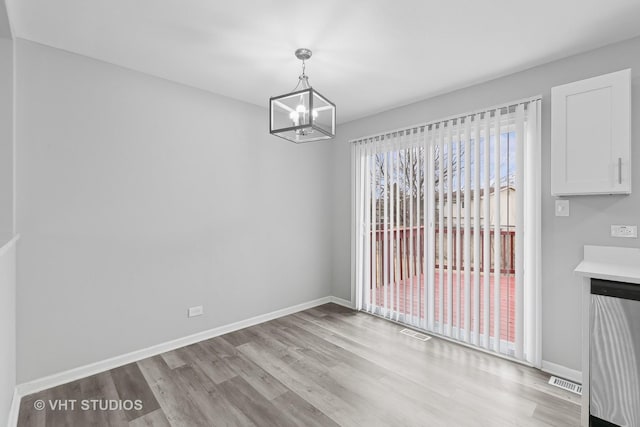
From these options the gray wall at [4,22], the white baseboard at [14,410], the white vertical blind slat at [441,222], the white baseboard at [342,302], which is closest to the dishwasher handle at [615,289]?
the white vertical blind slat at [441,222]

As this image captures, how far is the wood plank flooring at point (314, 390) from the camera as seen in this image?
6.59ft

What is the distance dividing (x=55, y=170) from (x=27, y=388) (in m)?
1.62

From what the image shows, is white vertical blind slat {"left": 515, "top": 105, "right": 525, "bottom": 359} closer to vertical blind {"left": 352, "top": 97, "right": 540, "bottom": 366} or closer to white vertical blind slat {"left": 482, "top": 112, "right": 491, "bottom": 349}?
vertical blind {"left": 352, "top": 97, "right": 540, "bottom": 366}

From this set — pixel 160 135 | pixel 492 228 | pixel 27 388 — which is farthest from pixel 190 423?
pixel 492 228

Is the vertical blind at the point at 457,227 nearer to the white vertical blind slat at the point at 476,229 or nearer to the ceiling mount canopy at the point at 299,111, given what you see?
the white vertical blind slat at the point at 476,229

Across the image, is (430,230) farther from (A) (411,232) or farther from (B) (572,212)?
(B) (572,212)

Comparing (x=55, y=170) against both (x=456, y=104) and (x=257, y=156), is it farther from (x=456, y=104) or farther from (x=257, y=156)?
(x=456, y=104)

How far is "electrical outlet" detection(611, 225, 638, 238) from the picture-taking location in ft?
7.22

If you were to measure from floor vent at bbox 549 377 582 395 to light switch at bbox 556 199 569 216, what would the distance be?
1322mm

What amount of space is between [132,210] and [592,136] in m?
3.70

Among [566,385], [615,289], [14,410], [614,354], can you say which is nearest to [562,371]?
[566,385]

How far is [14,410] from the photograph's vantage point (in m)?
2.03

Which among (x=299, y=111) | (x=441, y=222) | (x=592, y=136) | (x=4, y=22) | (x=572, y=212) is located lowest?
(x=441, y=222)

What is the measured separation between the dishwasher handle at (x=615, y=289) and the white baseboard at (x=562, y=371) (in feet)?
3.34
